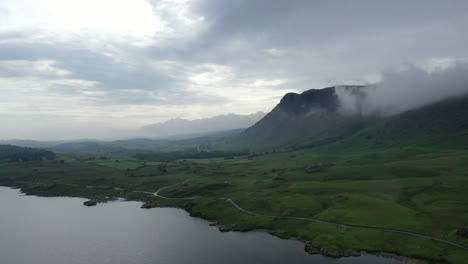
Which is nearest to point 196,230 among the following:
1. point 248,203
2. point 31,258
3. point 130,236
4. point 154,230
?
point 154,230

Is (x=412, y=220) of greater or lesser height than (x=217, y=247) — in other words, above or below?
above

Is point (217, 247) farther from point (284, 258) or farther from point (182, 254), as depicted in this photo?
point (284, 258)

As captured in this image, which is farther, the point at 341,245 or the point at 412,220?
the point at 412,220

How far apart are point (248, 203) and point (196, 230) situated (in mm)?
40584

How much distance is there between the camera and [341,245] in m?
103

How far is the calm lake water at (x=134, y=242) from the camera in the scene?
104 meters

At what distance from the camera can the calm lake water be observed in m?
104

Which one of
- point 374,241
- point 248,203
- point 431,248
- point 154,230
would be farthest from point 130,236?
point 431,248

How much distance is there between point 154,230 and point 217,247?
40533mm

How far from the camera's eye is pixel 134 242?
402 ft

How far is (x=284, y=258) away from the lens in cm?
9931

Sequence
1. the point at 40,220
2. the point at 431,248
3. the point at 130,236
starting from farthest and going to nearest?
1. the point at 40,220
2. the point at 130,236
3. the point at 431,248

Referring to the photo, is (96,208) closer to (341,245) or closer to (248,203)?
(248,203)

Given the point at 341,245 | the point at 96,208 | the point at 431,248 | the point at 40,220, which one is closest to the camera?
the point at 431,248
